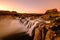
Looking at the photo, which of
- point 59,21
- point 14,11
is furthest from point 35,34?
point 14,11

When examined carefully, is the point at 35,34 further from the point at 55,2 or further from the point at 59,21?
the point at 55,2

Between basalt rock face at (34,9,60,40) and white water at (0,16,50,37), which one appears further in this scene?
white water at (0,16,50,37)

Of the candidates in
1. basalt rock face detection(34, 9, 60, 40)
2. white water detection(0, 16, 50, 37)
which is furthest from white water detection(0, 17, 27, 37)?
basalt rock face detection(34, 9, 60, 40)

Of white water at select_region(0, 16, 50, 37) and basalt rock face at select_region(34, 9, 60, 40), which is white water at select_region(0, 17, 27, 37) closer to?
white water at select_region(0, 16, 50, 37)

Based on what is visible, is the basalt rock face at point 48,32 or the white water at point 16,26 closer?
the basalt rock face at point 48,32

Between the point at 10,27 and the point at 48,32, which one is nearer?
the point at 48,32

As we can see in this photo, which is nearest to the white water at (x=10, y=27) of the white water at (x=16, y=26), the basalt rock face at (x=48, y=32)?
the white water at (x=16, y=26)

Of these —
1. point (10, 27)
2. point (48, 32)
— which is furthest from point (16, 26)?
point (48, 32)

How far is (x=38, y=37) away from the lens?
3.71ft

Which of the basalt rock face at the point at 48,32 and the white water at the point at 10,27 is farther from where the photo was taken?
the white water at the point at 10,27

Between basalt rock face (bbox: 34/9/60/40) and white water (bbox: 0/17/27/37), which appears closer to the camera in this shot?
basalt rock face (bbox: 34/9/60/40)

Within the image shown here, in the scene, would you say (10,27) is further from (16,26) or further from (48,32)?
(48,32)

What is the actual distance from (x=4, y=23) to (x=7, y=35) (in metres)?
0.22

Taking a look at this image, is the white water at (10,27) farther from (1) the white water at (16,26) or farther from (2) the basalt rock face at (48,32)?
(2) the basalt rock face at (48,32)
